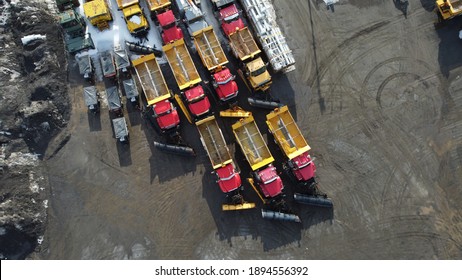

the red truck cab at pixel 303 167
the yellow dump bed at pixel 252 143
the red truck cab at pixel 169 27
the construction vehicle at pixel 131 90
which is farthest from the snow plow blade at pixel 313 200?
the red truck cab at pixel 169 27

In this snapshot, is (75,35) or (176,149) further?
(75,35)

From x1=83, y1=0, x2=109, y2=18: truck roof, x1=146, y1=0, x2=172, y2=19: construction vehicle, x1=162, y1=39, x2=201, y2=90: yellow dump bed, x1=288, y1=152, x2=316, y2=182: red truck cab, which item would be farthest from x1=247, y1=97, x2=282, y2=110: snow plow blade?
x1=83, y1=0, x2=109, y2=18: truck roof

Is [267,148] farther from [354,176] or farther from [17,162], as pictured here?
[17,162]

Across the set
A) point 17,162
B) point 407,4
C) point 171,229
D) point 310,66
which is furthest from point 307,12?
point 17,162

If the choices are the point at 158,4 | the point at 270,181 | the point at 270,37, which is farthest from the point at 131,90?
the point at 270,181

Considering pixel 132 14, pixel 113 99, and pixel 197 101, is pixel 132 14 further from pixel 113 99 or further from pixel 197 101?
pixel 197 101

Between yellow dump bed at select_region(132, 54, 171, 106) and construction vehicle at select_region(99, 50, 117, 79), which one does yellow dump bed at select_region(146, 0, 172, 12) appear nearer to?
yellow dump bed at select_region(132, 54, 171, 106)

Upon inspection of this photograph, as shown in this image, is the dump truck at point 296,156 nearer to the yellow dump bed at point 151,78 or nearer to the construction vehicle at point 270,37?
the construction vehicle at point 270,37
